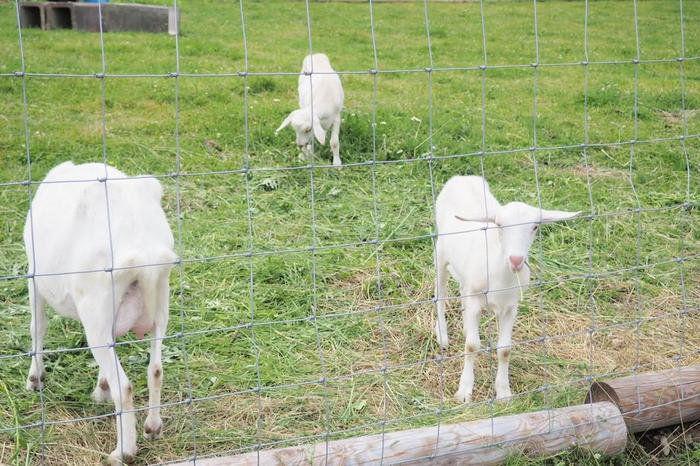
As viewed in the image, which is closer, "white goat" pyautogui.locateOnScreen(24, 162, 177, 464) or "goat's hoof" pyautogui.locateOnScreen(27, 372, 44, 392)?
"white goat" pyautogui.locateOnScreen(24, 162, 177, 464)

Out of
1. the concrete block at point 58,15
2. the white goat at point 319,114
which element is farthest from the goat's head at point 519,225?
the concrete block at point 58,15

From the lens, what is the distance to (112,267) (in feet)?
11.1

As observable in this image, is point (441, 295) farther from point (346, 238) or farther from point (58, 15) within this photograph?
point (58, 15)

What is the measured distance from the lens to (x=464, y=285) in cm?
445

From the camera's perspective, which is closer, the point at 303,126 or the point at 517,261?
the point at 517,261

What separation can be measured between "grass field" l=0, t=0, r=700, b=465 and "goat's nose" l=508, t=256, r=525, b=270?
1.46 ft

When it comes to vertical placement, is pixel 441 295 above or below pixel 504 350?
above

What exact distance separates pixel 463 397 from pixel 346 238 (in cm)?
206

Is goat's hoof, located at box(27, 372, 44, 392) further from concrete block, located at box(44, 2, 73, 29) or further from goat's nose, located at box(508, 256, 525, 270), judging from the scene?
concrete block, located at box(44, 2, 73, 29)

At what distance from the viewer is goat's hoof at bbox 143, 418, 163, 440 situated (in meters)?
3.78

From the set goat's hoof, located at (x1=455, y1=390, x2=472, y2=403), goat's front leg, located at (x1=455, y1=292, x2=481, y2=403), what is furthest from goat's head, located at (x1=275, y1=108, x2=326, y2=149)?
goat's hoof, located at (x1=455, y1=390, x2=472, y2=403)

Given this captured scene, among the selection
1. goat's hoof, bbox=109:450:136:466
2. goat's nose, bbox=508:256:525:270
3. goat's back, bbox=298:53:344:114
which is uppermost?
goat's back, bbox=298:53:344:114

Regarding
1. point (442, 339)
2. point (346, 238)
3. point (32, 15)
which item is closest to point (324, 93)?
point (346, 238)

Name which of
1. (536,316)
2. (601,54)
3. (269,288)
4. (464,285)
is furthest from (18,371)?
(601,54)
